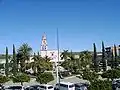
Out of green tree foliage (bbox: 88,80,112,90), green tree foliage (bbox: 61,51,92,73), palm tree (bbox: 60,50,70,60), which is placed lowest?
green tree foliage (bbox: 88,80,112,90)

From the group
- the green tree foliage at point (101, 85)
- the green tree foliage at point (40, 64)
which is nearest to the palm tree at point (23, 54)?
the green tree foliage at point (40, 64)

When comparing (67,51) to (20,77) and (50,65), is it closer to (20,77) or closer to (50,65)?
(50,65)

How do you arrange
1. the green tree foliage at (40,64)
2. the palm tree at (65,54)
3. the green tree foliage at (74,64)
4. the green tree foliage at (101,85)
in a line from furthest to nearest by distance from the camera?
the palm tree at (65,54) → the green tree foliage at (74,64) → the green tree foliage at (40,64) → the green tree foliage at (101,85)

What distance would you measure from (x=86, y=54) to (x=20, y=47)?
19.0m

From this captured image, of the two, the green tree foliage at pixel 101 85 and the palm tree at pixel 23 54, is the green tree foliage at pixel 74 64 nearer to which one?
the palm tree at pixel 23 54

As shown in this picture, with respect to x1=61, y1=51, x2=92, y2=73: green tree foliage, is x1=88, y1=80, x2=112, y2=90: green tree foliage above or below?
below

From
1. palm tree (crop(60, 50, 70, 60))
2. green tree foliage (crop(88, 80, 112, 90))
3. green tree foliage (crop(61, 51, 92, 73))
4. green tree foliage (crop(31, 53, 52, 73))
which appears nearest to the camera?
green tree foliage (crop(88, 80, 112, 90))

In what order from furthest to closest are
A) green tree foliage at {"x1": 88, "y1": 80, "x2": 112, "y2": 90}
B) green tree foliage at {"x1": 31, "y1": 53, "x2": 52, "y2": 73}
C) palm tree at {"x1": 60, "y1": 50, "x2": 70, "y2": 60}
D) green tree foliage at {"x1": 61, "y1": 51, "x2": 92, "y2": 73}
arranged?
palm tree at {"x1": 60, "y1": 50, "x2": 70, "y2": 60}
green tree foliage at {"x1": 61, "y1": 51, "x2": 92, "y2": 73}
green tree foliage at {"x1": 31, "y1": 53, "x2": 52, "y2": 73}
green tree foliage at {"x1": 88, "y1": 80, "x2": 112, "y2": 90}

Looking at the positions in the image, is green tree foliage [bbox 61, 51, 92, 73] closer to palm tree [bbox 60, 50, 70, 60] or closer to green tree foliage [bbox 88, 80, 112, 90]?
palm tree [bbox 60, 50, 70, 60]

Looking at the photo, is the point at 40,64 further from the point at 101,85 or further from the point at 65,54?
the point at 101,85

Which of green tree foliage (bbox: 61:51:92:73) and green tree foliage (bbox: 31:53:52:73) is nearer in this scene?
green tree foliage (bbox: 31:53:52:73)

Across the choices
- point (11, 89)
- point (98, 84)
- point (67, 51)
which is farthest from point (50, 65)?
Answer: point (98, 84)

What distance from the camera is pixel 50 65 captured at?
73.8m

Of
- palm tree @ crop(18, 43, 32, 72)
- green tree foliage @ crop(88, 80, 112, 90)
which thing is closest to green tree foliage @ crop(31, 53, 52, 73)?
palm tree @ crop(18, 43, 32, 72)
